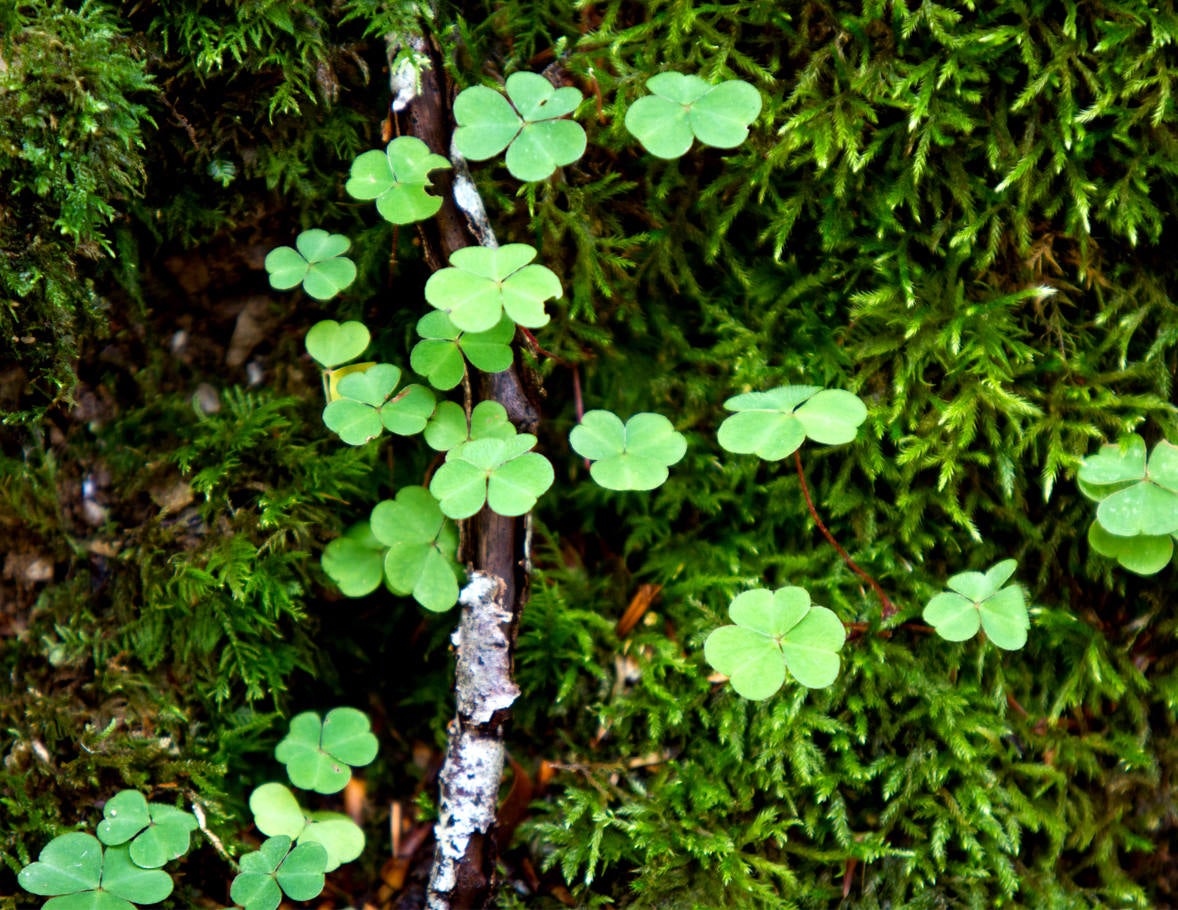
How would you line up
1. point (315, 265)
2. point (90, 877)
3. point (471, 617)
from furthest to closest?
point (315, 265) < point (471, 617) < point (90, 877)

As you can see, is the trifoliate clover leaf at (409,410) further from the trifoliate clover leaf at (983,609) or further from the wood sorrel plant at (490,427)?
the trifoliate clover leaf at (983,609)

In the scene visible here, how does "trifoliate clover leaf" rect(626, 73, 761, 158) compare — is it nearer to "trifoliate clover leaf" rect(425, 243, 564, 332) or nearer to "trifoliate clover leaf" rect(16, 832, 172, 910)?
"trifoliate clover leaf" rect(425, 243, 564, 332)

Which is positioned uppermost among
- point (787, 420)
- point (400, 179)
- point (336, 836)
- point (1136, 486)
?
point (400, 179)

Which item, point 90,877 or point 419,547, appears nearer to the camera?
point 90,877

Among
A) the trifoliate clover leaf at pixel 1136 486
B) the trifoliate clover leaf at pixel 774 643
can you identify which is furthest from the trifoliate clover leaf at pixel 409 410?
the trifoliate clover leaf at pixel 1136 486

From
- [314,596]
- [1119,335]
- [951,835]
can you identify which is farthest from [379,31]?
[951,835]

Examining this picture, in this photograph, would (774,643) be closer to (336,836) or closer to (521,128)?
(336,836)

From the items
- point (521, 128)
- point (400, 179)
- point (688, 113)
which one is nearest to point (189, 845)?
point (400, 179)

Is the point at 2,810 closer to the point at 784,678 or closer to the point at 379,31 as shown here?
the point at 784,678
